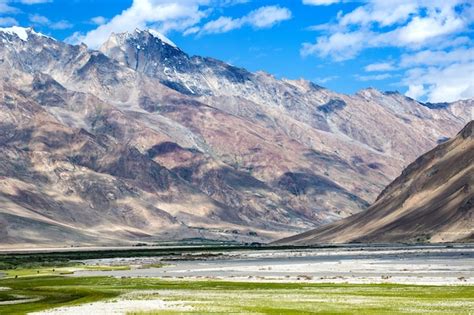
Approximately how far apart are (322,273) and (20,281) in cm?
3541

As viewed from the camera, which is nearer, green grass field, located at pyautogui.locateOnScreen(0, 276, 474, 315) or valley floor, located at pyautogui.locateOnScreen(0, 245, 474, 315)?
green grass field, located at pyautogui.locateOnScreen(0, 276, 474, 315)

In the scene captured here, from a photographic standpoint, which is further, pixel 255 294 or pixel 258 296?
pixel 255 294

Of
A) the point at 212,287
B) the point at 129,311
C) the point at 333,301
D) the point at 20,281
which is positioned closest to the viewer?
the point at 129,311

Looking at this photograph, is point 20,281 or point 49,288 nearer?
point 49,288

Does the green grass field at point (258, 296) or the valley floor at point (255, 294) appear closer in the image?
the green grass field at point (258, 296)

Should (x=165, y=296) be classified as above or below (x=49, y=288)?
below

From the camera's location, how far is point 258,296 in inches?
2729

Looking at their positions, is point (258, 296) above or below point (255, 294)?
below

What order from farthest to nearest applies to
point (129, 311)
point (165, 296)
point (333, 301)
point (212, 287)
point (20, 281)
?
point (20, 281) → point (212, 287) → point (165, 296) → point (333, 301) → point (129, 311)

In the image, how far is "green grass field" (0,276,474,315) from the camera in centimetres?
5650

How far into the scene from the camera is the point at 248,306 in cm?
6022

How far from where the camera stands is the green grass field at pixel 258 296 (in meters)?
56.5

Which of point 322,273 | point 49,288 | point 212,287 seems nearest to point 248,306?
point 212,287

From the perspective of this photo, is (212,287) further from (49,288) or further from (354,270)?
(354,270)
